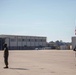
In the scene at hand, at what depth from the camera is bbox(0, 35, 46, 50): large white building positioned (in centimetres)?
14075

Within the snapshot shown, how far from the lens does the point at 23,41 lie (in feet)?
488

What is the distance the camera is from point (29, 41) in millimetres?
151500

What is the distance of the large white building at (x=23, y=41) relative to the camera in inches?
5541
